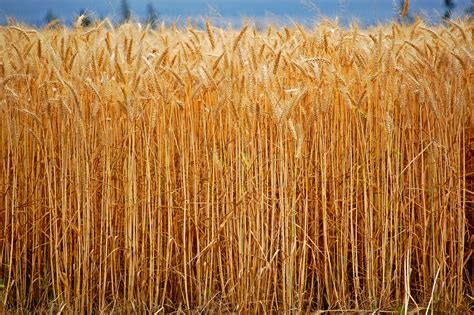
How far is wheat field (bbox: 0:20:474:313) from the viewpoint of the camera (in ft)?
9.92

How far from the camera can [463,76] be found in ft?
11.1

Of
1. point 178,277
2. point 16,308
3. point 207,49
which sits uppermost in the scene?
point 207,49

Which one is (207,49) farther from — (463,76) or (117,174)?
(463,76)

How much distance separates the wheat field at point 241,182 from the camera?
119 inches

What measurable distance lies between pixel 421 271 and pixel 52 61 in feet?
7.68

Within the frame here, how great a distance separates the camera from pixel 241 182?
3033mm

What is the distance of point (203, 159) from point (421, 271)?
54.4 inches

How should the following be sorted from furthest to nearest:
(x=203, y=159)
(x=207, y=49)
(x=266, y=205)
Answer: (x=207, y=49) < (x=203, y=159) < (x=266, y=205)

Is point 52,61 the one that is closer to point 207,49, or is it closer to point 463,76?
point 207,49

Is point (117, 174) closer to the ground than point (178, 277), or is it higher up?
higher up

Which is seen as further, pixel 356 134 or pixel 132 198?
pixel 356 134

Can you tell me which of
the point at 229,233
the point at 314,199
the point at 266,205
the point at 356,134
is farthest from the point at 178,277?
the point at 356,134

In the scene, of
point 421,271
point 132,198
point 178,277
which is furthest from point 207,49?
point 421,271

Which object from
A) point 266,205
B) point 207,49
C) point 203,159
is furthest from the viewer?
point 207,49
